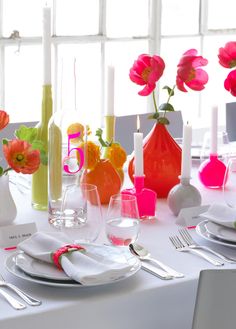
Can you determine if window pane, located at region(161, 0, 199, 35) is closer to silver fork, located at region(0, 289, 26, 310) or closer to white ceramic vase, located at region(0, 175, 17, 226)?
white ceramic vase, located at region(0, 175, 17, 226)

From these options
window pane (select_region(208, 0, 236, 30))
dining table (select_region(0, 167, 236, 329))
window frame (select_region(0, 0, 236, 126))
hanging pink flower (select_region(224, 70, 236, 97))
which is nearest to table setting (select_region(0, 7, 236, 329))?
dining table (select_region(0, 167, 236, 329))

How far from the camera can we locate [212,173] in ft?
7.87

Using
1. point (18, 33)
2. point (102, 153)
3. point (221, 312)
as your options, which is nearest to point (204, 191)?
point (102, 153)

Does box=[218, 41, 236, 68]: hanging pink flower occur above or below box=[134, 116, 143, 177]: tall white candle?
above

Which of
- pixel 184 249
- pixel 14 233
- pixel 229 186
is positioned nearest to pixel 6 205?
pixel 14 233

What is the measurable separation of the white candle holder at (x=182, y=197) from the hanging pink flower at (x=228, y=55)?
35 centimetres

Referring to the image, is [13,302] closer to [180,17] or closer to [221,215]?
[221,215]

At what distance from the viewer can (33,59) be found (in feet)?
13.1

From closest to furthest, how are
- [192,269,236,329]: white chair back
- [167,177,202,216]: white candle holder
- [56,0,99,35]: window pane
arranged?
[192,269,236,329]: white chair back → [167,177,202,216]: white candle holder → [56,0,99,35]: window pane

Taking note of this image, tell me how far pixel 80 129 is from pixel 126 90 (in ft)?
8.10

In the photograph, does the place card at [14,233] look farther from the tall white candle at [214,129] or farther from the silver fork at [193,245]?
the tall white candle at [214,129]

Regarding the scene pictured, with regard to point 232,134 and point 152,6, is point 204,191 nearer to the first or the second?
point 232,134

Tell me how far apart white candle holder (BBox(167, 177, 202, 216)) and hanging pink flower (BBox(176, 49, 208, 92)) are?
29 centimetres

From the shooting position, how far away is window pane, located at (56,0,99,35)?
161 inches
